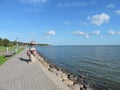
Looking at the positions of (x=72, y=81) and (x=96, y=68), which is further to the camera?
(x=96, y=68)

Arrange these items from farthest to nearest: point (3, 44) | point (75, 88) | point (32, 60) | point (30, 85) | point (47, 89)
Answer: point (3, 44), point (32, 60), point (75, 88), point (30, 85), point (47, 89)

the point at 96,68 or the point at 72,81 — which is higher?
the point at 72,81

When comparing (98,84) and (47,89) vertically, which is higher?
(47,89)

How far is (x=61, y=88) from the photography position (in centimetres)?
825

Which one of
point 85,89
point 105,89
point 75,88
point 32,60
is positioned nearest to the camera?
point 75,88

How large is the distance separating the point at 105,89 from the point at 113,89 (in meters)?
0.66

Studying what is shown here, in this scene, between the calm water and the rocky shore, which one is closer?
the rocky shore

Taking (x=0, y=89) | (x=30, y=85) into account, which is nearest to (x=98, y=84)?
(x=30, y=85)

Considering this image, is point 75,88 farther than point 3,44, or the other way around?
point 3,44

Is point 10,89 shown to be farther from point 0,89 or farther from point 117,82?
point 117,82

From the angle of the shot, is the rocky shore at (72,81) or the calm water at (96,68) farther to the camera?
the calm water at (96,68)

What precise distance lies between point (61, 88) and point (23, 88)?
5.63 ft

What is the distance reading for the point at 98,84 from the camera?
15.7 m

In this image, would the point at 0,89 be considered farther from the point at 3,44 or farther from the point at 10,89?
the point at 3,44
